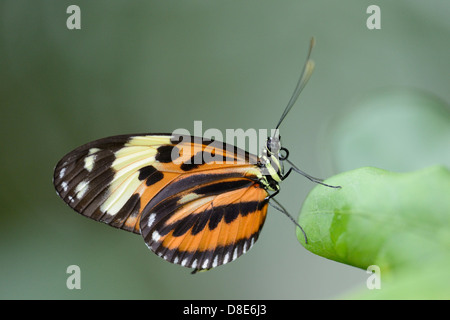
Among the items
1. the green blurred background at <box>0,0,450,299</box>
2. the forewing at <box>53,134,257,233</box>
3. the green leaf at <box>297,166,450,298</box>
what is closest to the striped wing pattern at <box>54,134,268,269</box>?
the forewing at <box>53,134,257,233</box>

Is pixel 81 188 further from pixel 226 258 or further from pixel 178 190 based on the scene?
pixel 226 258

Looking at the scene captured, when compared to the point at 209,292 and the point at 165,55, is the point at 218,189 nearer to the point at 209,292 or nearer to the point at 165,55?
the point at 209,292

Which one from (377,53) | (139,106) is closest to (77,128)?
(139,106)

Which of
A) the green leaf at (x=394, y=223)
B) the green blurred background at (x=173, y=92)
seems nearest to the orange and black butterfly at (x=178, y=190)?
the green leaf at (x=394, y=223)

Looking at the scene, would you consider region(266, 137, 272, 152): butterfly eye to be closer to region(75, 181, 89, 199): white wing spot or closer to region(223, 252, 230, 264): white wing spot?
region(223, 252, 230, 264): white wing spot

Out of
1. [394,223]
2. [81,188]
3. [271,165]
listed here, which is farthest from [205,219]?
[394,223]
